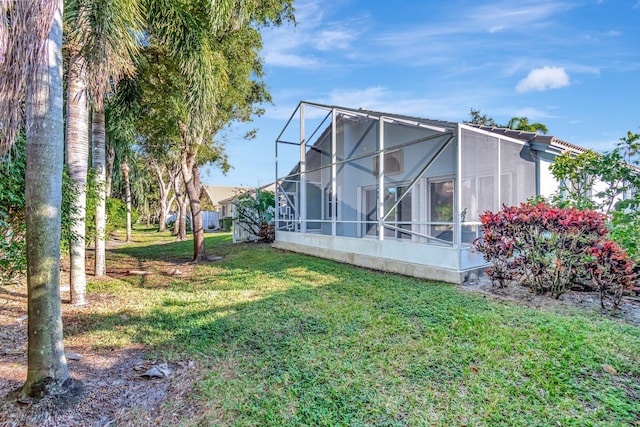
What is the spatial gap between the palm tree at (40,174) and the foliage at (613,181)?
7.63 meters

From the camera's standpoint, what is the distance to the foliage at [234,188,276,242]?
16672mm

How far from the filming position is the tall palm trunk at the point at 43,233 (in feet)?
9.79

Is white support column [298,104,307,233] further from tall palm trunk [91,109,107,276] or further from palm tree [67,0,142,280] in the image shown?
palm tree [67,0,142,280]

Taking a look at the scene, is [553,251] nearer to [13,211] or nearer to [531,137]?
[531,137]

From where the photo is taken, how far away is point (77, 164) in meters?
6.37

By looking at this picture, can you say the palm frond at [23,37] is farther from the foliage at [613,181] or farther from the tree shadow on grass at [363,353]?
the foliage at [613,181]

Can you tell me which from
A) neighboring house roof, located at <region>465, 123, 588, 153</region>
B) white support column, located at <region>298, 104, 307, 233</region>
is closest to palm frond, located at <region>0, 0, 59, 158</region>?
neighboring house roof, located at <region>465, 123, 588, 153</region>

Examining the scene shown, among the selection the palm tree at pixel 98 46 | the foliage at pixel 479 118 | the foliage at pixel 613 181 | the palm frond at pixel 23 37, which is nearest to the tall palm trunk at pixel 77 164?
the palm tree at pixel 98 46

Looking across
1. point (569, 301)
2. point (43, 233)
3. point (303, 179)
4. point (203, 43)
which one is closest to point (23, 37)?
point (43, 233)

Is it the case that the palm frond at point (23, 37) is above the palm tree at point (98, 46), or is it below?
below

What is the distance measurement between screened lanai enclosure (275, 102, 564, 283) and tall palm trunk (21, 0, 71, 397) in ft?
21.6

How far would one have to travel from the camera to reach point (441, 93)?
13844 mm

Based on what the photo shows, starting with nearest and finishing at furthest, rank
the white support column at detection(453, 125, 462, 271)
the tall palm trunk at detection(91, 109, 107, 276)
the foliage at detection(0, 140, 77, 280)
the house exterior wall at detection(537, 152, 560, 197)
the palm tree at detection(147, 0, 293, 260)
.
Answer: the foliage at detection(0, 140, 77, 280) → the white support column at detection(453, 125, 462, 271) → the palm tree at detection(147, 0, 293, 260) → the tall palm trunk at detection(91, 109, 107, 276) → the house exterior wall at detection(537, 152, 560, 197)

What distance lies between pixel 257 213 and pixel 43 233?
13920mm
